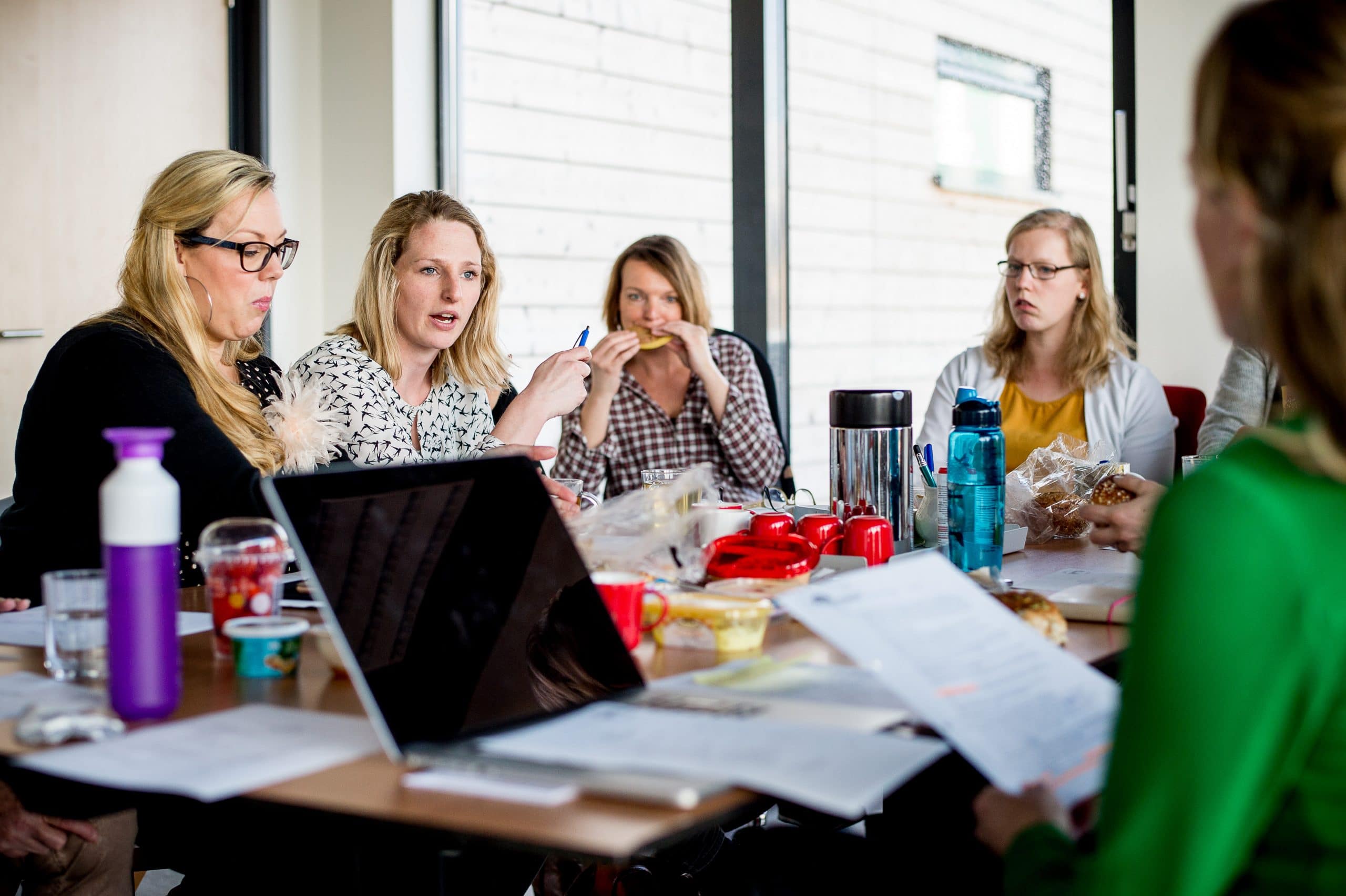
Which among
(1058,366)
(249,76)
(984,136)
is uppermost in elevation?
(249,76)

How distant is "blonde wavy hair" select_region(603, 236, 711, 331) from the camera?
327cm

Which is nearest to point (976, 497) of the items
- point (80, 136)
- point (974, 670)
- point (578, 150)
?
point (974, 670)

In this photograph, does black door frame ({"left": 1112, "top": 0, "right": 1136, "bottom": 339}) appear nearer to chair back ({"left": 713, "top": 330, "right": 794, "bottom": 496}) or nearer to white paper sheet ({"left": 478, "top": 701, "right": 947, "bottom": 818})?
chair back ({"left": 713, "top": 330, "right": 794, "bottom": 496})

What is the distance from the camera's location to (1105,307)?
3.04 metres

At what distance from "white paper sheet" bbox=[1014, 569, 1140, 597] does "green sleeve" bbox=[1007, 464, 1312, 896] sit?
837mm

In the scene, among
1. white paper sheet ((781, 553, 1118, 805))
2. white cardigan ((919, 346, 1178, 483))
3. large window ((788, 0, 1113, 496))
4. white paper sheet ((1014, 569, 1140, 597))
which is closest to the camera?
white paper sheet ((781, 553, 1118, 805))

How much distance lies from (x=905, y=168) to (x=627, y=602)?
10.6 ft

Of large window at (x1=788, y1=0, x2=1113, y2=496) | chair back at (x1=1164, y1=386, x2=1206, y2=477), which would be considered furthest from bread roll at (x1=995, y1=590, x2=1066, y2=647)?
large window at (x1=788, y1=0, x2=1113, y2=496)

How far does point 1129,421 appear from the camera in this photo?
2.93 m

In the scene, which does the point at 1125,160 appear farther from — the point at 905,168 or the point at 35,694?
the point at 35,694

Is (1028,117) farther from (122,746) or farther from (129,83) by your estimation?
(122,746)

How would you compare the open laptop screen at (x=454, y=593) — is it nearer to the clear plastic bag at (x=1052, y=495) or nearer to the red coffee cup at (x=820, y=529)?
the red coffee cup at (x=820, y=529)

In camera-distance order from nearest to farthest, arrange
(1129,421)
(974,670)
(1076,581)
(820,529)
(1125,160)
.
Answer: (974,670)
(1076,581)
(820,529)
(1129,421)
(1125,160)

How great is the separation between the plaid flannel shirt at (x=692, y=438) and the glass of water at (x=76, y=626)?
203 cm
